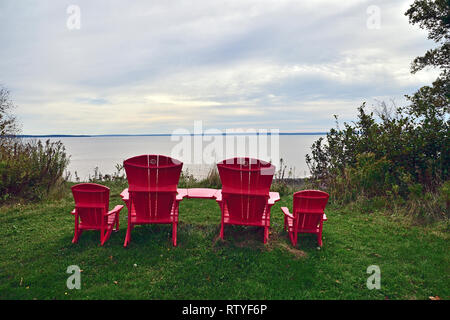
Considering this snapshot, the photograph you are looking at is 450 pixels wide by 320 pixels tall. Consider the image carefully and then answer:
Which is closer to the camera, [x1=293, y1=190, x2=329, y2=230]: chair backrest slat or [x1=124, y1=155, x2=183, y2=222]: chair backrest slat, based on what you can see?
[x1=124, y1=155, x2=183, y2=222]: chair backrest slat

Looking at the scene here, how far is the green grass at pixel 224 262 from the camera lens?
332cm

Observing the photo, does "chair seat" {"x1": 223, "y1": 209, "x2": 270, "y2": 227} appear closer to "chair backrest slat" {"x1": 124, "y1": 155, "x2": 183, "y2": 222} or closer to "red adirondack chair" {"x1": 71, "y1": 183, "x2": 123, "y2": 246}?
"chair backrest slat" {"x1": 124, "y1": 155, "x2": 183, "y2": 222}

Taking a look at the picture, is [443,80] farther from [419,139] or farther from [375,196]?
[375,196]

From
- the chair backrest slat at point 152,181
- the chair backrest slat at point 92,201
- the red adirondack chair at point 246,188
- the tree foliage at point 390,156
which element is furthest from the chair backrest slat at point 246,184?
the tree foliage at point 390,156

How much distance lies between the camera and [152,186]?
434cm

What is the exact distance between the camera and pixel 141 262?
395 cm

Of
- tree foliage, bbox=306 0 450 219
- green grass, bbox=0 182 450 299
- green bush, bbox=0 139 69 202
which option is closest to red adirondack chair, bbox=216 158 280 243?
green grass, bbox=0 182 450 299

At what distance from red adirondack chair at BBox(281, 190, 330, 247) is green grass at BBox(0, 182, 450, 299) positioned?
0.25m

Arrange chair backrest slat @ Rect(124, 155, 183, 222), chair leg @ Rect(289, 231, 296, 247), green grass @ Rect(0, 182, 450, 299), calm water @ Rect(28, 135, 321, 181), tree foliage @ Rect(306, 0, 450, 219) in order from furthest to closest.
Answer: calm water @ Rect(28, 135, 321, 181)
tree foliage @ Rect(306, 0, 450, 219)
chair leg @ Rect(289, 231, 296, 247)
chair backrest slat @ Rect(124, 155, 183, 222)
green grass @ Rect(0, 182, 450, 299)

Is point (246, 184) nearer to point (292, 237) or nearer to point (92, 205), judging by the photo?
point (292, 237)

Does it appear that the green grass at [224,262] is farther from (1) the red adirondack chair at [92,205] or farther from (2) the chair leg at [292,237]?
(1) the red adirondack chair at [92,205]

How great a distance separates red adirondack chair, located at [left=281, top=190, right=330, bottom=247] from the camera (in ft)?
14.3

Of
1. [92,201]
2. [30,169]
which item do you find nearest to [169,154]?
[30,169]

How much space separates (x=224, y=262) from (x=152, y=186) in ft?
4.74
